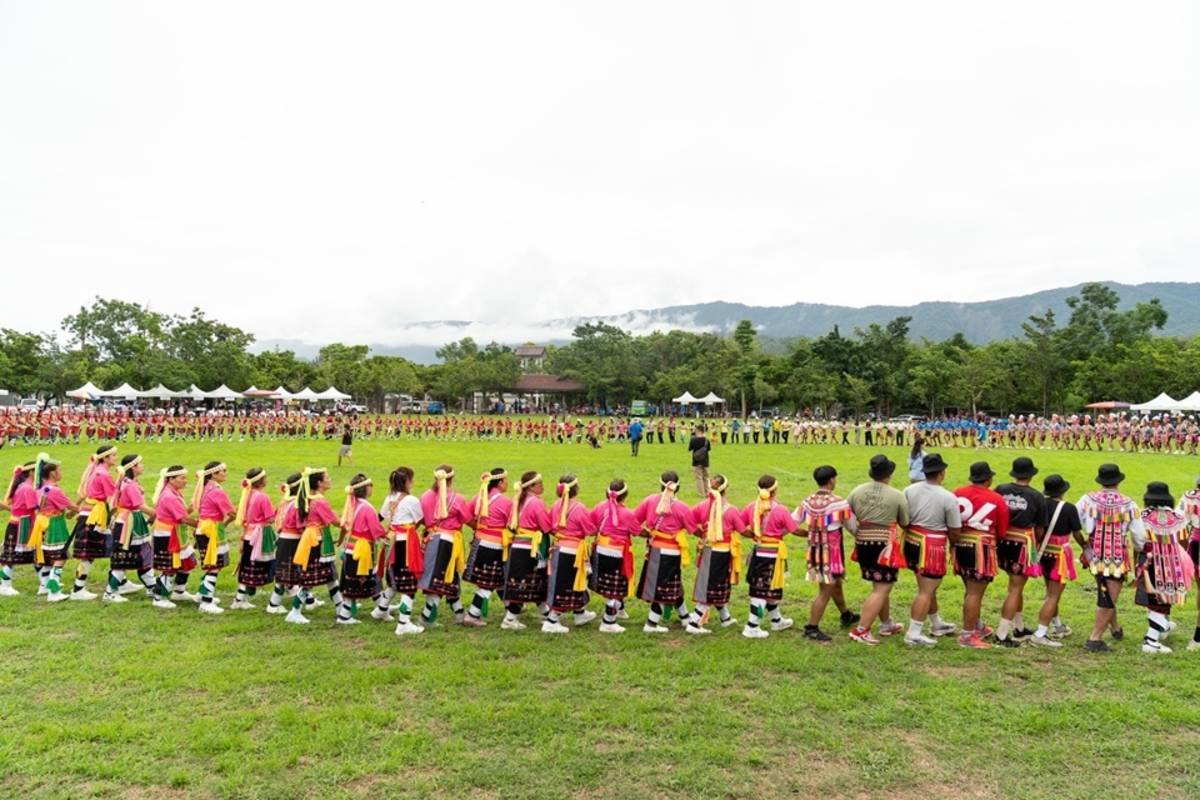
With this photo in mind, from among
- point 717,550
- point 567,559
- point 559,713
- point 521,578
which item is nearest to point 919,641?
point 717,550

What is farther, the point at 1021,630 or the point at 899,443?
the point at 899,443

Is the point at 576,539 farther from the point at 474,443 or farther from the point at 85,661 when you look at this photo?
the point at 474,443


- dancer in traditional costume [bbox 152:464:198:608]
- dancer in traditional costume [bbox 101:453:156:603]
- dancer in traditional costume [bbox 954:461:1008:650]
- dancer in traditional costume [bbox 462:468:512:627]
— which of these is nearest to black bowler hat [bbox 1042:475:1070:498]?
dancer in traditional costume [bbox 954:461:1008:650]

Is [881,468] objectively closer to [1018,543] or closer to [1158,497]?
[1018,543]

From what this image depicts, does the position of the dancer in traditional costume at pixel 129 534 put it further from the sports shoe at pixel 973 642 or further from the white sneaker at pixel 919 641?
the sports shoe at pixel 973 642

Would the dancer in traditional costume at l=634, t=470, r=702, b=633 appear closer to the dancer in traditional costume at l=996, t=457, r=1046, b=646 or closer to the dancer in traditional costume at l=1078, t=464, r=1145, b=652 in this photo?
the dancer in traditional costume at l=996, t=457, r=1046, b=646

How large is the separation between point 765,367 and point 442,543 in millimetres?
60672

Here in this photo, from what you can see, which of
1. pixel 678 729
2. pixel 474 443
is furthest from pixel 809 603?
pixel 474 443

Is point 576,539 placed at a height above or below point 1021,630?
above

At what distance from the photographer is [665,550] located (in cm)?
764

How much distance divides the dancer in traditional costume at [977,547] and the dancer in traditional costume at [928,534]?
0.15 meters

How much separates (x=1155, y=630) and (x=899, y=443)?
3300 centimetres

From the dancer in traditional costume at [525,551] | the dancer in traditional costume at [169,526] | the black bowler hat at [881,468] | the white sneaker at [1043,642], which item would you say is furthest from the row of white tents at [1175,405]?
the dancer in traditional costume at [169,526]

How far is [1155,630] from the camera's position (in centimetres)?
706
